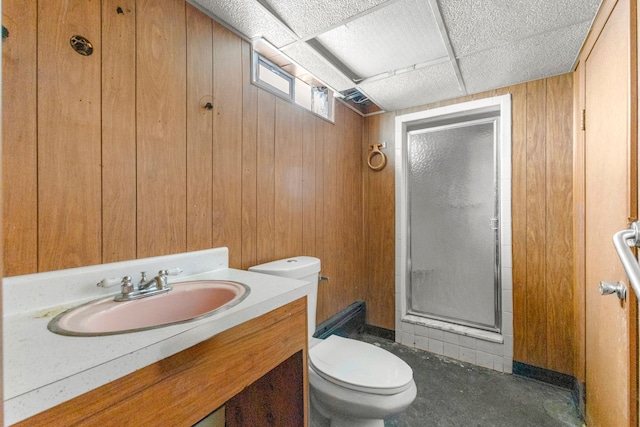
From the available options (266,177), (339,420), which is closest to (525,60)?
(266,177)

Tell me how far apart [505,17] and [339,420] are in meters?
1.99

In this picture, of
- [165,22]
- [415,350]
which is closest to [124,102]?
[165,22]

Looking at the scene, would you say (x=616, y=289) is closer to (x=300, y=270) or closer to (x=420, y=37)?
(x=300, y=270)

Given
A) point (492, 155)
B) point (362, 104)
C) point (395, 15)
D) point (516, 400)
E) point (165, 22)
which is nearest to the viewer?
point (165, 22)

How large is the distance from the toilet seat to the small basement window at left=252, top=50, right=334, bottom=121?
4.65ft

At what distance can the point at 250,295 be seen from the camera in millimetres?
944

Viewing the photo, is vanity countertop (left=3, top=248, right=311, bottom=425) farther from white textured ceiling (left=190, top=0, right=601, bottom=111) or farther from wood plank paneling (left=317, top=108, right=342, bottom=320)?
white textured ceiling (left=190, top=0, right=601, bottom=111)

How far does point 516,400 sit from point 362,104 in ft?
7.58

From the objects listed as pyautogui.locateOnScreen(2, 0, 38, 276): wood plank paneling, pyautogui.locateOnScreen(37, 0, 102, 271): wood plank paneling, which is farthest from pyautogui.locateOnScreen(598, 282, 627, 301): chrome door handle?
pyautogui.locateOnScreen(2, 0, 38, 276): wood plank paneling

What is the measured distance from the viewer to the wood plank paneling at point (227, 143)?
4.38ft

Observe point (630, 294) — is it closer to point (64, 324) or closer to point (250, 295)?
point (250, 295)

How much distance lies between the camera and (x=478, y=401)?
1.70 metres

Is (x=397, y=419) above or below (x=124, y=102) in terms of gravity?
below

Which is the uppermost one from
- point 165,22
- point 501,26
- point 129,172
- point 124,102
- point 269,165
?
point 501,26
